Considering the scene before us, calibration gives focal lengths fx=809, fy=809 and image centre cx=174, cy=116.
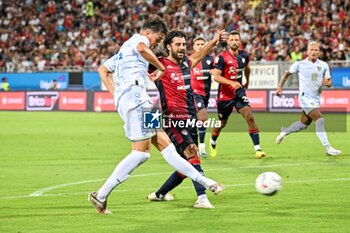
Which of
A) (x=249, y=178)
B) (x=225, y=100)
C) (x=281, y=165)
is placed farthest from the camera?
(x=225, y=100)

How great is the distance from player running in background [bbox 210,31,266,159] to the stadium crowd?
19959 mm

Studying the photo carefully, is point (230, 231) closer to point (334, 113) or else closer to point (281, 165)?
point (281, 165)

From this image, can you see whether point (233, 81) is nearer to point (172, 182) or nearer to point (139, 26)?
point (172, 182)

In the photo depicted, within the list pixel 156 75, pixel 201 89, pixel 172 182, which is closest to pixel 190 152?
pixel 172 182

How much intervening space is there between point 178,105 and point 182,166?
170 centimetres

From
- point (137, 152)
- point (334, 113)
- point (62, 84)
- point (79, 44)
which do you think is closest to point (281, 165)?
point (137, 152)

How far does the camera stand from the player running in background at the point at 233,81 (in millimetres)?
17562

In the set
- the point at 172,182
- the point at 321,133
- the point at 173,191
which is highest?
the point at 172,182

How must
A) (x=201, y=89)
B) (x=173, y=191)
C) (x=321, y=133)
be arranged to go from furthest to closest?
(x=201, y=89)
(x=321, y=133)
(x=173, y=191)

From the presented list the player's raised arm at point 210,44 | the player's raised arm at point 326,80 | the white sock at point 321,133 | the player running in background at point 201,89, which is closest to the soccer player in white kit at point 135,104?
the player's raised arm at point 210,44

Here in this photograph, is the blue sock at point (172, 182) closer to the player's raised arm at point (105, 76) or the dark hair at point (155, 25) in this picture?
the player's raised arm at point (105, 76)

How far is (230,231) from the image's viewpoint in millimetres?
8492

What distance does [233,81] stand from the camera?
57.1 ft

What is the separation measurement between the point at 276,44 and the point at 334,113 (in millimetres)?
7780
